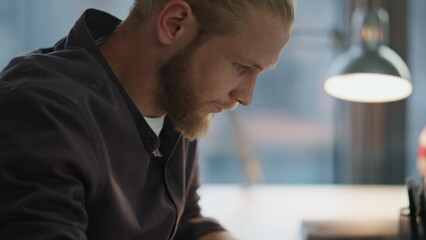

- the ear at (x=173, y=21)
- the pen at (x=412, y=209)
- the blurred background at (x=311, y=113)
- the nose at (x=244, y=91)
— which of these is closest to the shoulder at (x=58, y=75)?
the ear at (x=173, y=21)

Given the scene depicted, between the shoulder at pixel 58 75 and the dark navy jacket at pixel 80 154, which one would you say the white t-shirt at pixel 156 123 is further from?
the shoulder at pixel 58 75

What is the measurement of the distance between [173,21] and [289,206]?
107 cm

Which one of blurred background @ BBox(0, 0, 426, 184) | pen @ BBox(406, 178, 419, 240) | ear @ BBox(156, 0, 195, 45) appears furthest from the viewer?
blurred background @ BBox(0, 0, 426, 184)

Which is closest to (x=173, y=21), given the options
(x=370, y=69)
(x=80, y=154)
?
(x=80, y=154)

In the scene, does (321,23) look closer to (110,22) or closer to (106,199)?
(110,22)

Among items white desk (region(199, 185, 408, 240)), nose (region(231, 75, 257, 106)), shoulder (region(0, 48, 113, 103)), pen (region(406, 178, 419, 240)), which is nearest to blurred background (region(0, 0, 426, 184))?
white desk (region(199, 185, 408, 240))

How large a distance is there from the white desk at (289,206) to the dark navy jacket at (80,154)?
1.67 ft

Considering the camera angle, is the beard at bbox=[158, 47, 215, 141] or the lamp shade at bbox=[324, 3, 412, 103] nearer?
the beard at bbox=[158, 47, 215, 141]

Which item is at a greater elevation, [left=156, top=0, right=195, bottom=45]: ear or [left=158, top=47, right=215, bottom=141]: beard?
[left=156, top=0, right=195, bottom=45]: ear

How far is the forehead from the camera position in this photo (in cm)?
107

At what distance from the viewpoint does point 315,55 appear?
313 cm

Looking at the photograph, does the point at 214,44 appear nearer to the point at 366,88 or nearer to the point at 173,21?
the point at 173,21

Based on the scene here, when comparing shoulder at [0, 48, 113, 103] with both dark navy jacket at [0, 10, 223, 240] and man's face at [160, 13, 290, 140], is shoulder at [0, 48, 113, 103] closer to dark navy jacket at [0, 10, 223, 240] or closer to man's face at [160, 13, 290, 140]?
dark navy jacket at [0, 10, 223, 240]

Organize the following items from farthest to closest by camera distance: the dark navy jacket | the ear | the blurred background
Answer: the blurred background, the ear, the dark navy jacket
